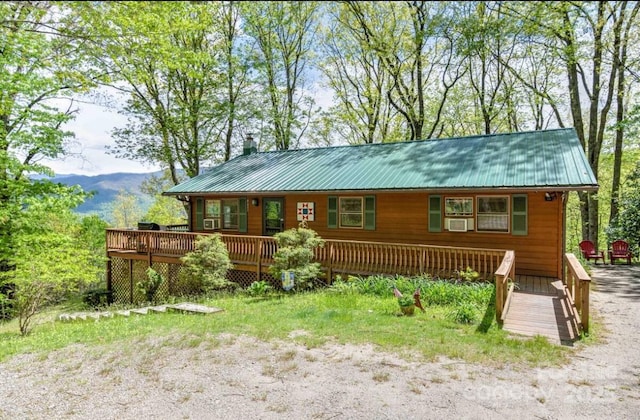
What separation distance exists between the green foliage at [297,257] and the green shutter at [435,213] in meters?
3.60

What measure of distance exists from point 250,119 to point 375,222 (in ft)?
49.8

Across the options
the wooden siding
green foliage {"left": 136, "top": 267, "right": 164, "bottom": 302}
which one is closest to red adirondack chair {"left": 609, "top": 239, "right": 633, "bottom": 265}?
the wooden siding

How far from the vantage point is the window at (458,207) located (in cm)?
1092

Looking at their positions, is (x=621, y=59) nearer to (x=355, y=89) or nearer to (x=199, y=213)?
(x=355, y=89)

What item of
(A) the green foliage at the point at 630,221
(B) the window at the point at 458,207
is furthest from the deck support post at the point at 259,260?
(A) the green foliage at the point at 630,221

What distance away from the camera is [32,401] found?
14.5 feet

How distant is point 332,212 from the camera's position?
13.0 m

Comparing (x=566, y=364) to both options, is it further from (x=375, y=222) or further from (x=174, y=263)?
(x=174, y=263)

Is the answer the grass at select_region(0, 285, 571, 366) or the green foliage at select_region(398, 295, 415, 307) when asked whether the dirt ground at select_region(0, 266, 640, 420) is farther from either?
the green foliage at select_region(398, 295, 415, 307)

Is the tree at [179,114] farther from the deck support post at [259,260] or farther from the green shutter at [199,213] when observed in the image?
the deck support post at [259,260]

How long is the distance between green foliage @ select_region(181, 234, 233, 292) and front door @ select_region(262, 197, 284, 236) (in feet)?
11.3

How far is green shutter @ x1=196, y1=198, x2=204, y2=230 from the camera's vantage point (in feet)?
51.2

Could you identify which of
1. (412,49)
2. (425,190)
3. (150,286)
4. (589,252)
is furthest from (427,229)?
(412,49)

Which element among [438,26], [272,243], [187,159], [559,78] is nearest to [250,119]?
[187,159]
